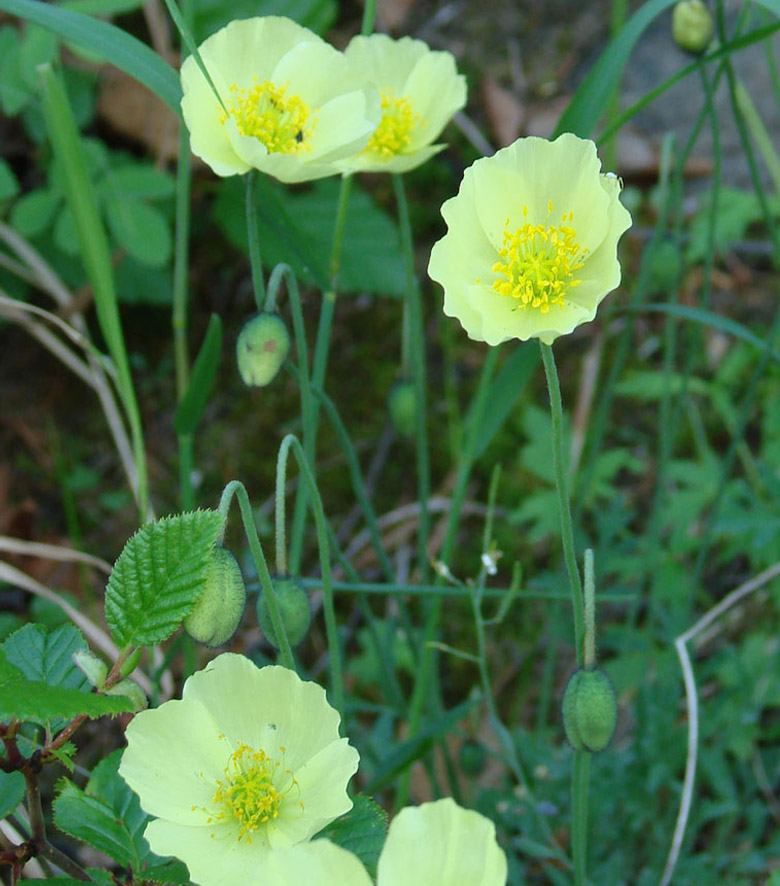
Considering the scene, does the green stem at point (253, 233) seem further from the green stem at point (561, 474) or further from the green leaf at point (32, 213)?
the green leaf at point (32, 213)

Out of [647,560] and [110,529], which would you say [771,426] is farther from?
[110,529]

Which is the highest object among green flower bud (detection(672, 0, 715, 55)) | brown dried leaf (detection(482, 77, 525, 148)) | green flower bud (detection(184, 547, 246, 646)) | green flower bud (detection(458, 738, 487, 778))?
brown dried leaf (detection(482, 77, 525, 148))

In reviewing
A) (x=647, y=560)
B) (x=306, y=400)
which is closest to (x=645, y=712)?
(x=647, y=560)

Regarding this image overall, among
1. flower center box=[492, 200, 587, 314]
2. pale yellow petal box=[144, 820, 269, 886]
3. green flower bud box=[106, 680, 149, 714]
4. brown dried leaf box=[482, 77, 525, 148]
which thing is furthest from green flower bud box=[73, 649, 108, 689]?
brown dried leaf box=[482, 77, 525, 148]

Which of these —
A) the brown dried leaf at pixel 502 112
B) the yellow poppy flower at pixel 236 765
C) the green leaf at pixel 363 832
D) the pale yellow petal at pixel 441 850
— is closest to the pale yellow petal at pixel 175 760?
the yellow poppy flower at pixel 236 765

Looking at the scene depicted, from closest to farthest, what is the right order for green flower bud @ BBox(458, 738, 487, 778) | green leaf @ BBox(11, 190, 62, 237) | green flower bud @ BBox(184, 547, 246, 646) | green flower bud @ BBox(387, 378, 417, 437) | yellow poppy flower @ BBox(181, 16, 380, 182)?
green flower bud @ BBox(184, 547, 246, 646) → yellow poppy flower @ BBox(181, 16, 380, 182) → green flower bud @ BBox(387, 378, 417, 437) → green flower bud @ BBox(458, 738, 487, 778) → green leaf @ BBox(11, 190, 62, 237)

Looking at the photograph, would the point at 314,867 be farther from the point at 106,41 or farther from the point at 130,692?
the point at 106,41

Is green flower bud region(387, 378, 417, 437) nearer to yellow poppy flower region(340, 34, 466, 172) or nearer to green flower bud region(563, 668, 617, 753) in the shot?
yellow poppy flower region(340, 34, 466, 172)
